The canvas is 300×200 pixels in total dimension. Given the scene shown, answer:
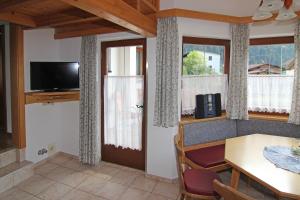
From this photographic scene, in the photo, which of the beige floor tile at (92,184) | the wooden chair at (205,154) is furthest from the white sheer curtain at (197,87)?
the beige floor tile at (92,184)

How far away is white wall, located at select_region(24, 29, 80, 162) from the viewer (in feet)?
11.8

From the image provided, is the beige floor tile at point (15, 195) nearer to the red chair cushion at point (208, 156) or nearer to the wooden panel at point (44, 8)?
the red chair cushion at point (208, 156)

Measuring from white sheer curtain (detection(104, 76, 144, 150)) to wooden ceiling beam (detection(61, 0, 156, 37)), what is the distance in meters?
0.91

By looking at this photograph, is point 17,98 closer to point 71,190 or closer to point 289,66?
point 71,190

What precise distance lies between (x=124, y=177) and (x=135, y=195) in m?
0.52

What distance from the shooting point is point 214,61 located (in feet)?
11.8

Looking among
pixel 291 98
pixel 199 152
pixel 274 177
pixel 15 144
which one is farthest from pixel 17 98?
pixel 291 98

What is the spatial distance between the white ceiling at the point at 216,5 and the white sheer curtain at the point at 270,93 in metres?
1.03

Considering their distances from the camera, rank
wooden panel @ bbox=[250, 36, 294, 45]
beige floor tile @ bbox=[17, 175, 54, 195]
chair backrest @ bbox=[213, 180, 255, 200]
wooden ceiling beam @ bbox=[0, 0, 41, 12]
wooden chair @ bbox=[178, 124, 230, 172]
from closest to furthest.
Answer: chair backrest @ bbox=[213, 180, 255, 200], wooden ceiling beam @ bbox=[0, 0, 41, 12], wooden chair @ bbox=[178, 124, 230, 172], beige floor tile @ bbox=[17, 175, 54, 195], wooden panel @ bbox=[250, 36, 294, 45]

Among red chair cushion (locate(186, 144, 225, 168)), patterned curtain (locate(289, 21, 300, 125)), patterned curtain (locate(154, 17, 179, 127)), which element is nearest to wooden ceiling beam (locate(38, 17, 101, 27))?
patterned curtain (locate(154, 17, 179, 127))

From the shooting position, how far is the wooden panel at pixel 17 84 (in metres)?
3.38

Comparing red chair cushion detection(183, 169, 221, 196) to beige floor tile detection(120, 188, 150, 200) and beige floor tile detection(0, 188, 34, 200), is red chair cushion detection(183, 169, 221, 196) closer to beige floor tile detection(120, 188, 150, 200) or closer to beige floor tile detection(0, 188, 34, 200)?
beige floor tile detection(120, 188, 150, 200)

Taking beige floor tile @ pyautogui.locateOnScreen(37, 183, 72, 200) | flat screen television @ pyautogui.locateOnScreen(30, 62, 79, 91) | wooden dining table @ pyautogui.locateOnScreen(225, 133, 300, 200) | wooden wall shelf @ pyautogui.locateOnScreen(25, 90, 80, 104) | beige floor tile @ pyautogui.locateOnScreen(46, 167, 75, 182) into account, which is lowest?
beige floor tile @ pyautogui.locateOnScreen(37, 183, 72, 200)

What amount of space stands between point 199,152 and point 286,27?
209cm
